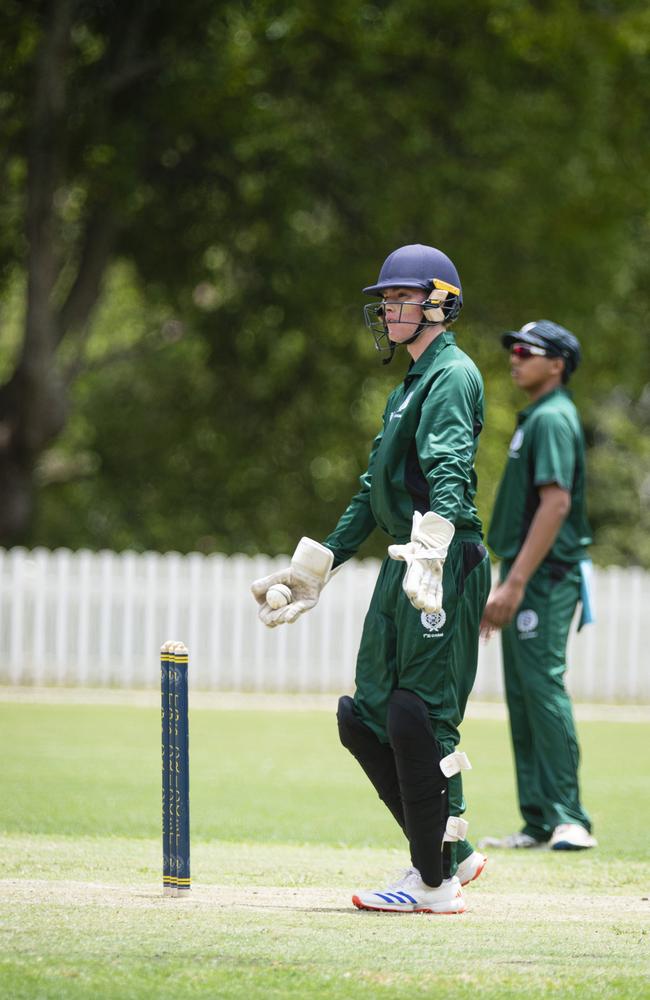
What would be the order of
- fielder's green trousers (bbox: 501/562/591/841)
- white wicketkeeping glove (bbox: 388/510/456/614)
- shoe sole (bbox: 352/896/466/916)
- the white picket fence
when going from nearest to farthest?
white wicketkeeping glove (bbox: 388/510/456/614) → shoe sole (bbox: 352/896/466/916) → fielder's green trousers (bbox: 501/562/591/841) → the white picket fence

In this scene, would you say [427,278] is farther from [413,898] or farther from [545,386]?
[545,386]

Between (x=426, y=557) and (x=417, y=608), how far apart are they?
0.59 ft

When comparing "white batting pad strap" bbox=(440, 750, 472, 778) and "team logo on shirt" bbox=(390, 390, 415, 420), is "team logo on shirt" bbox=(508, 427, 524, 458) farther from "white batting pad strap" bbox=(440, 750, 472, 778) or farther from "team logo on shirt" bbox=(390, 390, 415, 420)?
"white batting pad strap" bbox=(440, 750, 472, 778)

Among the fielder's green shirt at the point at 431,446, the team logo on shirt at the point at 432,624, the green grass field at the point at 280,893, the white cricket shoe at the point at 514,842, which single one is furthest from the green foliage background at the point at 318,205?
the team logo on shirt at the point at 432,624

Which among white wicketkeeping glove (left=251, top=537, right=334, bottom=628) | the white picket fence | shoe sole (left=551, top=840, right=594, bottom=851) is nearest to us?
white wicketkeeping glove (left=251, top=537, right=334, bottom=628)

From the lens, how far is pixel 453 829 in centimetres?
560

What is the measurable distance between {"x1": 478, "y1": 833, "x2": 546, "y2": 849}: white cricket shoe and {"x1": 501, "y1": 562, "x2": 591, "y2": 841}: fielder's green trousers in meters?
0.05

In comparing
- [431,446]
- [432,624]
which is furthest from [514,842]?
[431,446]

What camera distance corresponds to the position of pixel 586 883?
21.8 feet

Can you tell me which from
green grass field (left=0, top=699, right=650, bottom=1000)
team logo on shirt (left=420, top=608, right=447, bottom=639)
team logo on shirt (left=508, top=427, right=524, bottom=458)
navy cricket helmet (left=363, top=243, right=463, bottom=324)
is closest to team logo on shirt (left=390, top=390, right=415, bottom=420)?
navy cricket helmet (left=363, top=243, right=463, bottom=324)

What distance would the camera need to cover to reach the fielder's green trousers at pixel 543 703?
26.1 ft

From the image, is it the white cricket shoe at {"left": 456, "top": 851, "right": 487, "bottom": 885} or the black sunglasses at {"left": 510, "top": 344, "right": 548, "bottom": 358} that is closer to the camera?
the white cricket shoe at {"left": 456, "top": 851, "right": 487, "bottom": 885}

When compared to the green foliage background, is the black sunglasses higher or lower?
lower

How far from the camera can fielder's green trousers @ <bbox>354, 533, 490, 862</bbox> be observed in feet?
18.1
